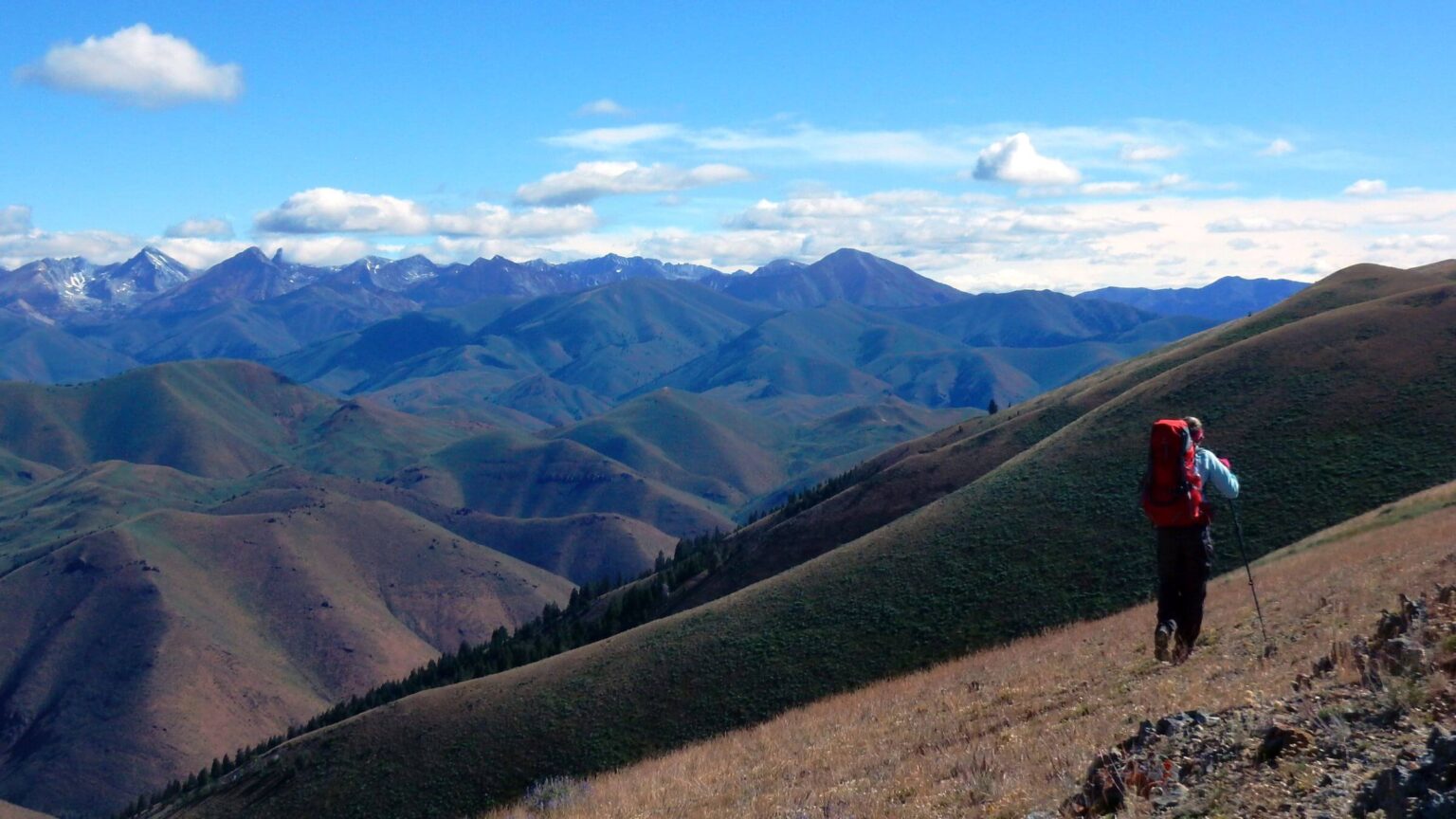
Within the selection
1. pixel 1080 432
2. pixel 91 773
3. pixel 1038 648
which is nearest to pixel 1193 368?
Result: pixel 1080 432

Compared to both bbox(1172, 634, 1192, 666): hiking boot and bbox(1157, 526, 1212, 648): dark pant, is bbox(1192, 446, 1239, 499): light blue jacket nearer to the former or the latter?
bbox(1157, 526, 1212, 648): dark pant

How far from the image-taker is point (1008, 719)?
16984mm

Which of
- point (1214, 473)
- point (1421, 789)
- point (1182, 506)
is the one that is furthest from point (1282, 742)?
point (1214, 473)

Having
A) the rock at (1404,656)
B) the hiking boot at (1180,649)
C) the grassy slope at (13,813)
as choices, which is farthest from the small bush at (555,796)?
the grassy slope at (13,813)

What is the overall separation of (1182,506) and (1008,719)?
14.7 ft

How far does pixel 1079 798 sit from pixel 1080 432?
7198 cm

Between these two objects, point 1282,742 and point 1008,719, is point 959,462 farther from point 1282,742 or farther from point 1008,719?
point 1282,742

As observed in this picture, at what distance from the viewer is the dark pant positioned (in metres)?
17.3

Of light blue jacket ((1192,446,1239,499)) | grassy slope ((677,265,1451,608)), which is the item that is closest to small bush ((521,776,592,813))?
light blue jacket ((1192,446,1239,499))

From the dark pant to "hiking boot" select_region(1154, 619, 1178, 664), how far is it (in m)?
0.12

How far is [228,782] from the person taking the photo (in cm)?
A: 7469

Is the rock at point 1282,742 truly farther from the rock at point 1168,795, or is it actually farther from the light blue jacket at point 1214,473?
the light blue jacket at point 1214,473

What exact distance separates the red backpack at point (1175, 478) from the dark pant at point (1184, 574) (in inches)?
12.1

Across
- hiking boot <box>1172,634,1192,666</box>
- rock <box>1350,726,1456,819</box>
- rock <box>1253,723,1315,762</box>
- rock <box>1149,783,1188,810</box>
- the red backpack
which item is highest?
the red backpack
